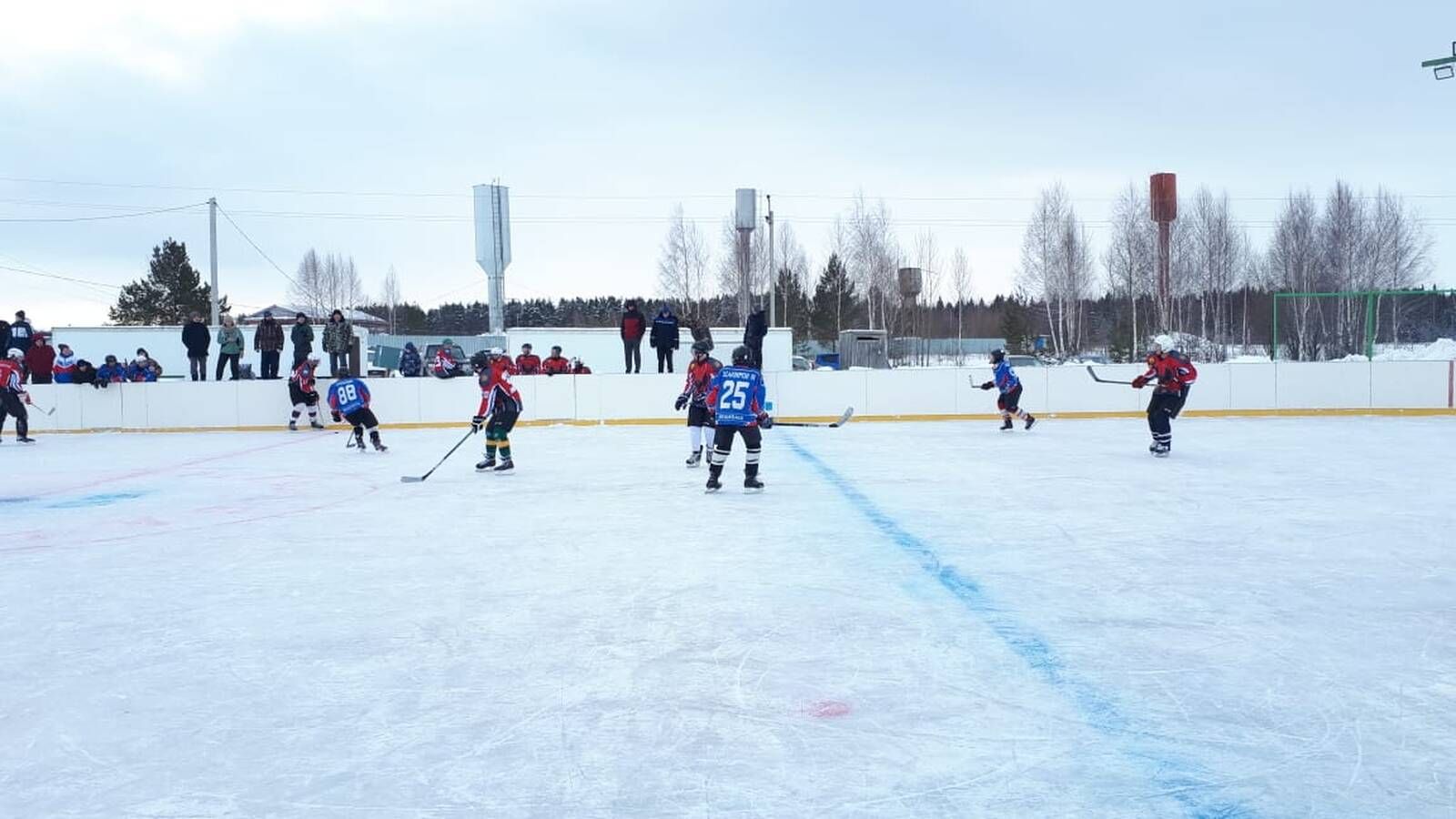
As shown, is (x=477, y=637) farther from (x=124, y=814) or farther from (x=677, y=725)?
(x=124, y=814)

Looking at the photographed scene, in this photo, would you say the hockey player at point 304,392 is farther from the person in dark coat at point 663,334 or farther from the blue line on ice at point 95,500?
the blue line on ice at point 95,500

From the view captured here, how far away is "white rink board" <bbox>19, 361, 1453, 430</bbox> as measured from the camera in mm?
15555

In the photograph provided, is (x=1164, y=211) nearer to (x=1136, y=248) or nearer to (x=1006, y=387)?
(x=1136, y=248)

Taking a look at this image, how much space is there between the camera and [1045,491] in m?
7.73

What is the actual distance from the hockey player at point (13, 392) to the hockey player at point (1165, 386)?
538 inches

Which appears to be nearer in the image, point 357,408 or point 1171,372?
point 1171,372

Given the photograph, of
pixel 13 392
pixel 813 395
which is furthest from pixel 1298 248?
pixel 13 392

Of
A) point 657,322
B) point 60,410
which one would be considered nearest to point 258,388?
point 60,410

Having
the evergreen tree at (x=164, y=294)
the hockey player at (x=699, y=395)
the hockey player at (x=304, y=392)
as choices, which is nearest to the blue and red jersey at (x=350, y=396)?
the hockey player at (x=304, y=392)

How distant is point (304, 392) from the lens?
15031mm

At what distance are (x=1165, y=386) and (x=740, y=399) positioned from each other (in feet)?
16.6

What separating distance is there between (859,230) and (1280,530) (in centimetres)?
3736

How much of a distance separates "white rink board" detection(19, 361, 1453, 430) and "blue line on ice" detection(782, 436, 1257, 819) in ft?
34.1

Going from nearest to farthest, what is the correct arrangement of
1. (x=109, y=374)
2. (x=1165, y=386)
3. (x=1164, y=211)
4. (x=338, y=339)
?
(x=1165, y=386) → (x=338, y=339) → (x=109, y=374) → (x=1164, y=211)
